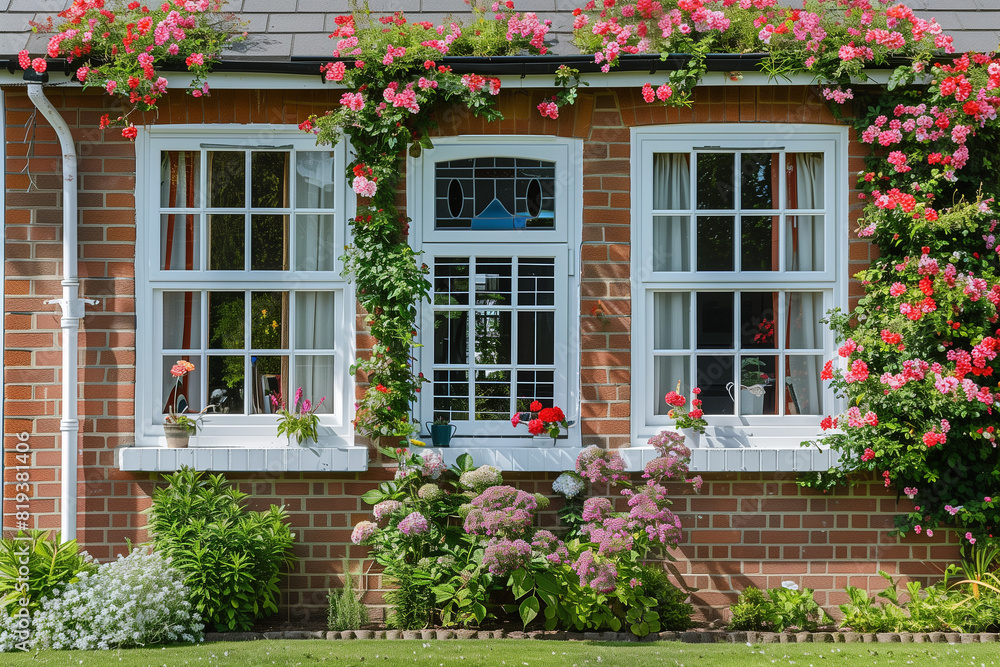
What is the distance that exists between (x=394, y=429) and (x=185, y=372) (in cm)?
137

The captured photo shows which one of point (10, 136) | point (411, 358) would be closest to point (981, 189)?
point (411, 358)

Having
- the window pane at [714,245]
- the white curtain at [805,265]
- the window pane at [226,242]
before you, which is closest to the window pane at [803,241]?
the white curtain at [805,265]

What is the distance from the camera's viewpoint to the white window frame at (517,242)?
16.2 feet

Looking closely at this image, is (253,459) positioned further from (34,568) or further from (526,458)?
(526,458)

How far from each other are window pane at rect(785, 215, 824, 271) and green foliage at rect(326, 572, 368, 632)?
3388 mm

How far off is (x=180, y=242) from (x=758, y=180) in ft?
12.2

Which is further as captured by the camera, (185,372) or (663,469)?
(185,372)

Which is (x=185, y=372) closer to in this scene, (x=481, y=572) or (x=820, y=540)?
(x=481, y=572)

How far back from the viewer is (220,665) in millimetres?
3840

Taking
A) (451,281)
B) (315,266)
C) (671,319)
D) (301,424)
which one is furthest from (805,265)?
(301,424)

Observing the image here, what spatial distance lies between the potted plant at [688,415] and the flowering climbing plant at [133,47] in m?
3.39

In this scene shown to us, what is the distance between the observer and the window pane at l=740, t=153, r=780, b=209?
198 inches

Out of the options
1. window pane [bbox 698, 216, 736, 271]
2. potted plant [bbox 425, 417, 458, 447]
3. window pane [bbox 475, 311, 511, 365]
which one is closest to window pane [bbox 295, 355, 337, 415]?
potted plant [bbox 425, 417, 458, 447]

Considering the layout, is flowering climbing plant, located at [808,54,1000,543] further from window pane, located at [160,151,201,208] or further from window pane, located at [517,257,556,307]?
window pane, located at [160,151,201,208]
